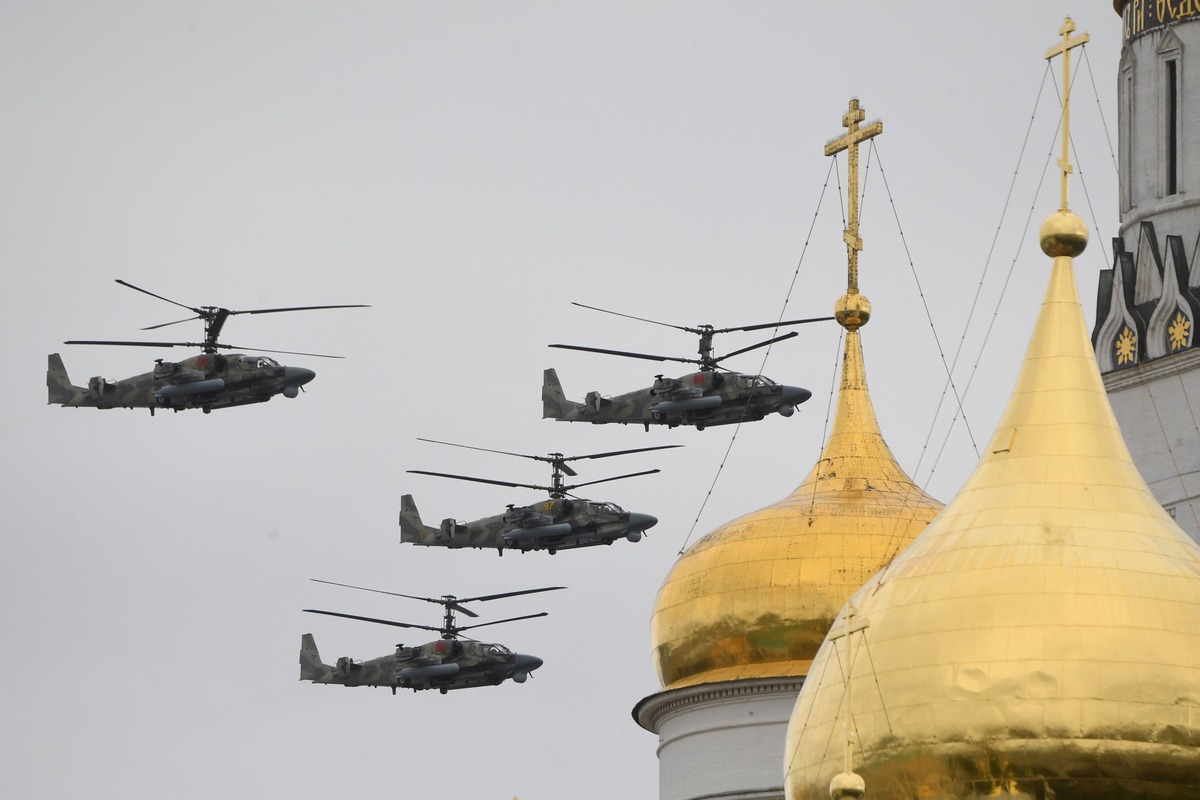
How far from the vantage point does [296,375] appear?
2295 inches

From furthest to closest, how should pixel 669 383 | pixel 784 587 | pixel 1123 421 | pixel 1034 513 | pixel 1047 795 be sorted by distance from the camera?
pixel 669 383
pixel 1123 421
pixel 784 587
pixel 1034 513
pixel 1047 795

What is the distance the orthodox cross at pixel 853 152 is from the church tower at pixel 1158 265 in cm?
424

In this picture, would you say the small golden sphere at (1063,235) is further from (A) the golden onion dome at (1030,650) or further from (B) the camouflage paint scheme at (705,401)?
(B) the camouflage paint scheme at (705,401)

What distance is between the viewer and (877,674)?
35281mm

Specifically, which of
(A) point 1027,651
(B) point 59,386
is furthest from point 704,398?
(A) point 1027,651

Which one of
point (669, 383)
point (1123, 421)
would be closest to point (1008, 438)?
point (1123, 421)

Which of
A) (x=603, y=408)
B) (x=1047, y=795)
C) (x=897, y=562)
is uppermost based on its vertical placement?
(x=603, y=408)

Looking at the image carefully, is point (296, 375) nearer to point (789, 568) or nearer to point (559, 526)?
point (559, 526)

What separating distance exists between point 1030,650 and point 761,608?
45.6 feet

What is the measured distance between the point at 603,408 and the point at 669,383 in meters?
1.89

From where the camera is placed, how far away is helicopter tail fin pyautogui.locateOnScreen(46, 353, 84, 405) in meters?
60.9

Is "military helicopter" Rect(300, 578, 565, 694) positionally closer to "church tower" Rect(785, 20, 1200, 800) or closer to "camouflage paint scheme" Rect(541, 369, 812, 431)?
"camouflage paint scheme" Rect(541, 369, 812, 431)

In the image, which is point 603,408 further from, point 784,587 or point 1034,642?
point 1034,642

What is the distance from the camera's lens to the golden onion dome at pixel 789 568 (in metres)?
48.1
